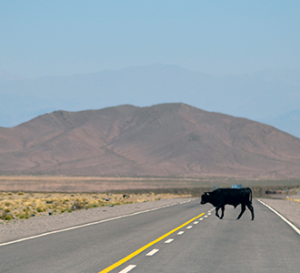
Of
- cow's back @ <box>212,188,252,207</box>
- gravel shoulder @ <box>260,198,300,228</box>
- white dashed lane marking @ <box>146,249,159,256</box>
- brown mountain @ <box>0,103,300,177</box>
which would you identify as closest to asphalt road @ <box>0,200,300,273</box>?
white dashed lane marking @ <box>146,249,159,256</box>

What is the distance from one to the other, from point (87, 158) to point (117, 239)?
12457 centimetres

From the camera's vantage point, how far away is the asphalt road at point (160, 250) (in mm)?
9414

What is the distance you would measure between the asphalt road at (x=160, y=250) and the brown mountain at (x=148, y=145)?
4342 inches

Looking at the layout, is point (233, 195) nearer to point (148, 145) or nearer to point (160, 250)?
point (160, 250)

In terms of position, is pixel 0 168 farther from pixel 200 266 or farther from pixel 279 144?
pixel 200 266

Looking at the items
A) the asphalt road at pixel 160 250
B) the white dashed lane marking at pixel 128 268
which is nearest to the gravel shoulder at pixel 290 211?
the asphalt road at pixel 160 250

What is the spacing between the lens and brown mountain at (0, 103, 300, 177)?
13000 cm

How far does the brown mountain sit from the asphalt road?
110m

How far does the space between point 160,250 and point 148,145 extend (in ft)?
445

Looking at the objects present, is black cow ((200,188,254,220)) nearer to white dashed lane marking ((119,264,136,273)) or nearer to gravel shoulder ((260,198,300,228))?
gravel shoulder ((260,198,300,228))

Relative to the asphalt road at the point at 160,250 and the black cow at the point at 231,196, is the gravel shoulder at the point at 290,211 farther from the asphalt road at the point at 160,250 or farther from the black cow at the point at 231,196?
the asphalt road at the point at 160,250

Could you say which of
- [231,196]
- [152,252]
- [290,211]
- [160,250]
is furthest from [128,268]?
[290,211]

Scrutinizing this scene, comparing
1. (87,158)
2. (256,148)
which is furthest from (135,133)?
(256,148)

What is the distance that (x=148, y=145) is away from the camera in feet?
484
